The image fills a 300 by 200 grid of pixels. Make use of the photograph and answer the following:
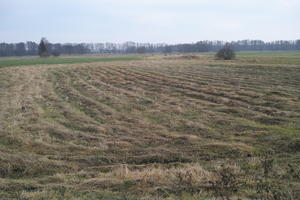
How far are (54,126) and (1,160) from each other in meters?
3.39

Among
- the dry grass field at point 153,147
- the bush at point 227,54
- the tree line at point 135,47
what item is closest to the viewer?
the dry grass field at point 153,147

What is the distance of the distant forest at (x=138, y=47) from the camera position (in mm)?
135000

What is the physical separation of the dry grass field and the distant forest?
101m

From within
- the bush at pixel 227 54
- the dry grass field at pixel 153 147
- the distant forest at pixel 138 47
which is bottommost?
the dry grass field at pixel 153 147

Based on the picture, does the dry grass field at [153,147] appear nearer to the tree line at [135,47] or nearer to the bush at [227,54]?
the bush at [227,54]

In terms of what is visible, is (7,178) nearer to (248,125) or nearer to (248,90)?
(248,125)

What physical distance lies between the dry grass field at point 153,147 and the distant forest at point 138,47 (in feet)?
331

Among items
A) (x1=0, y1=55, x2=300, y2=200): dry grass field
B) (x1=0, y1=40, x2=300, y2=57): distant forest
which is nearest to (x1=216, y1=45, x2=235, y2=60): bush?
(x1=0, y1=55, x2=300, y2=200): dry grass field

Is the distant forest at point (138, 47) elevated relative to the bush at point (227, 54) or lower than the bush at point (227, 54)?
elevated

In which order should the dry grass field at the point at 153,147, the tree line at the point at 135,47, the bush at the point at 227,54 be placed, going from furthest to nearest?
the tree line at the point at 135,47 → the bush at the point at 227,54 → the dry grass field at the point at 153,147

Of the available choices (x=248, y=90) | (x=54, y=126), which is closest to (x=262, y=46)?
(x=248, y=90)

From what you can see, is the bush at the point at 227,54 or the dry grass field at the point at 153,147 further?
the bush at the point at 227,54

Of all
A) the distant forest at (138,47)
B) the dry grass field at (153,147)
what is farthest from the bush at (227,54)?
the distant forest at (138,47)

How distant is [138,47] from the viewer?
150 metres
